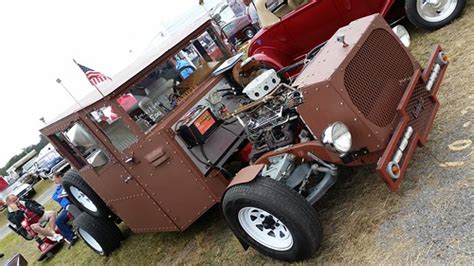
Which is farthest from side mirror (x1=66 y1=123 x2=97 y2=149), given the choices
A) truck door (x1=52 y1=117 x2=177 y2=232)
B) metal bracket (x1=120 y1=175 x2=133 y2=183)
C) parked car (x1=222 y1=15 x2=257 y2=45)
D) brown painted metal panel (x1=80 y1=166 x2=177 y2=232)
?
parked car (x1=222 y1=15 x2=257 y2=45)

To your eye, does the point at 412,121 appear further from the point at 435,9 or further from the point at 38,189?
the point at 38,189

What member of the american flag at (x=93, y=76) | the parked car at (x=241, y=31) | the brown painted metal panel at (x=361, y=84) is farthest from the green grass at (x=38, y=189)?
the brown painted metal panel at (x=361, y=84)

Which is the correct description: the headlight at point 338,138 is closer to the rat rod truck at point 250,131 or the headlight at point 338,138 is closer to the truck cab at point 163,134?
the rat rod truck at point 250,131

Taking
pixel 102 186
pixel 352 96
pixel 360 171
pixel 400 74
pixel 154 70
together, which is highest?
pixel 154 70

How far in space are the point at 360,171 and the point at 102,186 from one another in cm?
319

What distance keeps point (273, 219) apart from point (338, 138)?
93cm

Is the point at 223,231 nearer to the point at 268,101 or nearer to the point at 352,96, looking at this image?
the point at 268,101

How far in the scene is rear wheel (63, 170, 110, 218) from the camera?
234 inches

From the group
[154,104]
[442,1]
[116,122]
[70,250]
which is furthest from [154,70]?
[70,250]

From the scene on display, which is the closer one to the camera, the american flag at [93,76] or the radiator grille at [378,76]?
the radiator grille at [378,76]

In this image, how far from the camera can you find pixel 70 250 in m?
7.72

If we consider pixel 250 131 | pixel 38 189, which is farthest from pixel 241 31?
pixel 38 189

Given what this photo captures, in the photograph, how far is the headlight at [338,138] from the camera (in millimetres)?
3094

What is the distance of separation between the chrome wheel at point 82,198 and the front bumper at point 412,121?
14.9 feet
